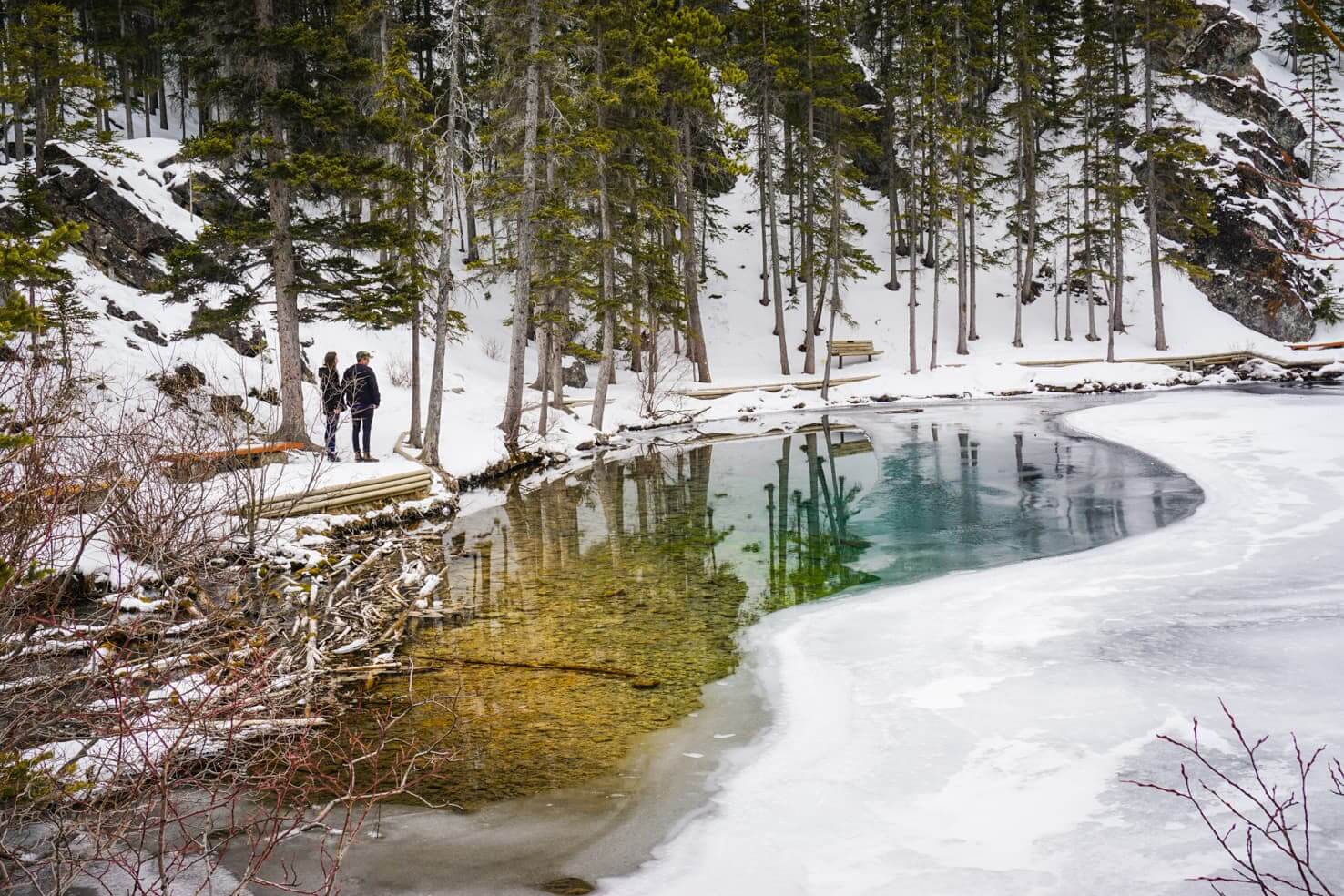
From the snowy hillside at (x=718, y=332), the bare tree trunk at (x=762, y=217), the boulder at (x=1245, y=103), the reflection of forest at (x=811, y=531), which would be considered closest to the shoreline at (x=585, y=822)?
the reflection of forest at (x=811, y=531)

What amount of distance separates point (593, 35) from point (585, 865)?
75.1 feet

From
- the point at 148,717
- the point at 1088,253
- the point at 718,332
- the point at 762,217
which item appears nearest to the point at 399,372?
the point at 718,332

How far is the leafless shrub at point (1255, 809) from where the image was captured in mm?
4039

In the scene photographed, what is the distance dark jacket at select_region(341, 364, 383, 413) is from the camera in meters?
15.1

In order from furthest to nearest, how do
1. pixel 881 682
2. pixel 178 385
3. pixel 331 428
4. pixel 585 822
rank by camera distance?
pixel 331 428
pixel 178 385
pixel 881 682
pixel 585 822

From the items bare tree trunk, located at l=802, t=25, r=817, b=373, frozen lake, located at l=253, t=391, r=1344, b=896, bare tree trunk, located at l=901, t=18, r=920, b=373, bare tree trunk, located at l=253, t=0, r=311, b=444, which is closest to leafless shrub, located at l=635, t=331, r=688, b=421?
bare tree trunk, located at l=802, t=25, r=817, b=373

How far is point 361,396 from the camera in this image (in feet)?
51.1

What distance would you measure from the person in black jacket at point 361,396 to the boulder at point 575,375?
52.7ft

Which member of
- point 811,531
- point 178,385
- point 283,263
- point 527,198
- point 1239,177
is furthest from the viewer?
point 1239,177

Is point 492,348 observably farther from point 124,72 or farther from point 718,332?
point 124,72

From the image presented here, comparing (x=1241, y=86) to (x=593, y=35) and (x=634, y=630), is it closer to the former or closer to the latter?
(x=593, y=35)

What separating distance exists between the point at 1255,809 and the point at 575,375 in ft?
94.4

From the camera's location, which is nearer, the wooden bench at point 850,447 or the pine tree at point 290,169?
the pine tree at point 290,169

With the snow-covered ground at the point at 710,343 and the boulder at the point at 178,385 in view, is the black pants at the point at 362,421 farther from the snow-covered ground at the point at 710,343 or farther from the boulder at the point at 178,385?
the boulder at the point at 178,385
